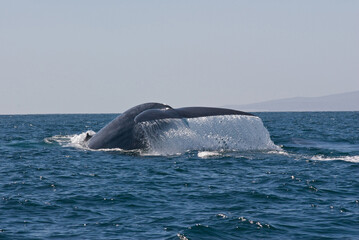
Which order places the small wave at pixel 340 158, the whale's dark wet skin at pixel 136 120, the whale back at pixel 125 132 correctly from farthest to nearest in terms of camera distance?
the whale back at pixel 125 132
the small wave at pixel 340 158
the whale's dark wet skin at pixel 136 120

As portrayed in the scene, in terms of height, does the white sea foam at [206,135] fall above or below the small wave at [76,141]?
above

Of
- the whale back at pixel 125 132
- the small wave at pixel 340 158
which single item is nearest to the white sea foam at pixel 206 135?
the whale back at pixel 125 132

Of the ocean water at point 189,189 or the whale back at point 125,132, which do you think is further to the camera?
the whale back at point 125,132

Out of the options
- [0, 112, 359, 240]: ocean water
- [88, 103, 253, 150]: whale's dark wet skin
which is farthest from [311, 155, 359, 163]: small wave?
[88, 103, 253, 150]: whale's dark wet skin

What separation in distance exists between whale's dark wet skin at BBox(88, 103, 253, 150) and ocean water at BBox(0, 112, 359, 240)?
0.34 meters

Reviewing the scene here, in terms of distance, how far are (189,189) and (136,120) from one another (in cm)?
515

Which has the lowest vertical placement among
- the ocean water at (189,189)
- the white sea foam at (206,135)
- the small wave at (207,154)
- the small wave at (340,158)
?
the ocean water at (189,189)

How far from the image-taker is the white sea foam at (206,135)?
18859 mm

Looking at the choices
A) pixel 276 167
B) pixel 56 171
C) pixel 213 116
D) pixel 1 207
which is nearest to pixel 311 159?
pixel 276 167

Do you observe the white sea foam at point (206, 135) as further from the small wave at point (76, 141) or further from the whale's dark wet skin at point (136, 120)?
the small wave at point (76, 141)

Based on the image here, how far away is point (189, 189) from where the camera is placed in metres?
13.4

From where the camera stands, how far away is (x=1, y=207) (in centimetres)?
1146

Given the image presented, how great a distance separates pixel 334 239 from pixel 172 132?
10577 mm

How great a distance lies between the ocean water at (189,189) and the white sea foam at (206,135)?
0.04 meters
